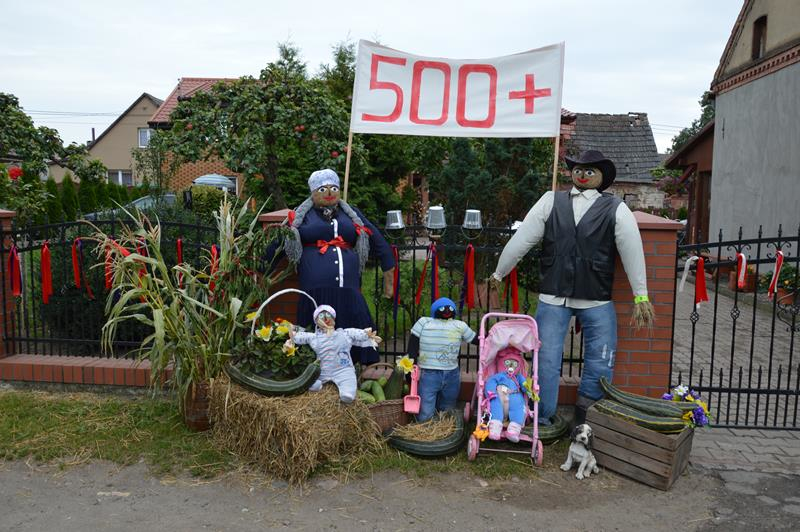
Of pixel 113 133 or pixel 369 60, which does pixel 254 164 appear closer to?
pixel 369 60

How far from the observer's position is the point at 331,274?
4.56 meters

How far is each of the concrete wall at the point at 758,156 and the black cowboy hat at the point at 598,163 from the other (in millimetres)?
8857

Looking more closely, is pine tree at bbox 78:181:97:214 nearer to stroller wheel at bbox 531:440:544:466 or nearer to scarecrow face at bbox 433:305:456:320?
scarecrow face at bbox 433:305:456:320

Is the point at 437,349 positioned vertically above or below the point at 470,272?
below

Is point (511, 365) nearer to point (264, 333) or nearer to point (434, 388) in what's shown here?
point (434, 388)

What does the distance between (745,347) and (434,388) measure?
18.8ft

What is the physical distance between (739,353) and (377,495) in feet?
19.8

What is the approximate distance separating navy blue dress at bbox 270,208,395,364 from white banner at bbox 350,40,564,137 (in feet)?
2.81

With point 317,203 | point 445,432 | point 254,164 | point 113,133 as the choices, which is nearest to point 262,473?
point 445,432

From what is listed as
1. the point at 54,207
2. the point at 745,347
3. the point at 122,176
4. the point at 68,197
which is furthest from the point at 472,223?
the point at 122,176

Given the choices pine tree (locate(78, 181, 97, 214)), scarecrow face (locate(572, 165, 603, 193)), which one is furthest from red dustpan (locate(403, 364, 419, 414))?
pine tree (locate(78, 181, 97, 214))

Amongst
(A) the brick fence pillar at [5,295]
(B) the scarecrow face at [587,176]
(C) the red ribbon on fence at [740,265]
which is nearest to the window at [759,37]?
(C) the red ribbon on fence at [740,265]

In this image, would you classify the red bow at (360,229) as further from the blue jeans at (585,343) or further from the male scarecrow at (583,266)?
the blue jeans at (585,343)

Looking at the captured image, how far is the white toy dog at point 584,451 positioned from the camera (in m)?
4.00
